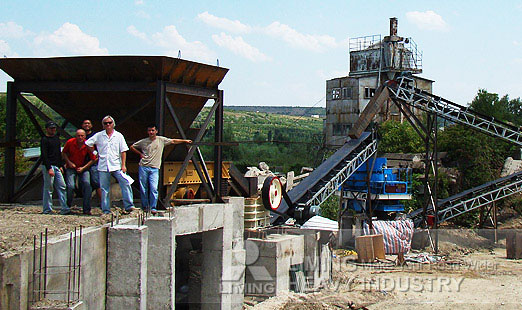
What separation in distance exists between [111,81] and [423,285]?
35.6ft

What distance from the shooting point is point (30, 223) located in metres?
8.33

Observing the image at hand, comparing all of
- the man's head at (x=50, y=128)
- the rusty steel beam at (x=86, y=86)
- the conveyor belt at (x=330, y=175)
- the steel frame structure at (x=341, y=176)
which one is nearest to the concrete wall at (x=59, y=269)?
the man's head at (x=50, y=128)

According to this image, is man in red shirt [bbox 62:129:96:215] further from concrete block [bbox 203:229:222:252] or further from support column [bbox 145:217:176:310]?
concrete block [bbox 203:229:222:252]

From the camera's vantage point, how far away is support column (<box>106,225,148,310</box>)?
26.0 feet

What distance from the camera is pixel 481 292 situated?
1605 cm

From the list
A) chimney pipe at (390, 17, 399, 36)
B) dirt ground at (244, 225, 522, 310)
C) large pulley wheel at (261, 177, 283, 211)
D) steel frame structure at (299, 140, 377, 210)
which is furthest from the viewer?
chimney pipe at (390, 17, 399, 36)

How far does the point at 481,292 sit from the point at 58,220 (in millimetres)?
12154

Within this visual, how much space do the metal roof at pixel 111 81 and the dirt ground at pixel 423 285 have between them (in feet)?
16.2

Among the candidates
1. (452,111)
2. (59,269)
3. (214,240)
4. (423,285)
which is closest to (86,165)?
(59,269)

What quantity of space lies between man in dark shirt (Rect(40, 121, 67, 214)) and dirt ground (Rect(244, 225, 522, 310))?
5292mm

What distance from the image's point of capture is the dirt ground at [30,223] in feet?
22.1

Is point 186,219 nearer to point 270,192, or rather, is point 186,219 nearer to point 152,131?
point 152,131

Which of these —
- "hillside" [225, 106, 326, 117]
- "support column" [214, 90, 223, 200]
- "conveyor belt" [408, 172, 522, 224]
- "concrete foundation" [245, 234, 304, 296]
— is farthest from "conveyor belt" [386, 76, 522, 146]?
"hillside" [225, 106, 326, 117]

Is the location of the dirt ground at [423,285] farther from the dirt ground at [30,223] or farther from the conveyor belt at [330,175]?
the dirt ground at [30,223]
